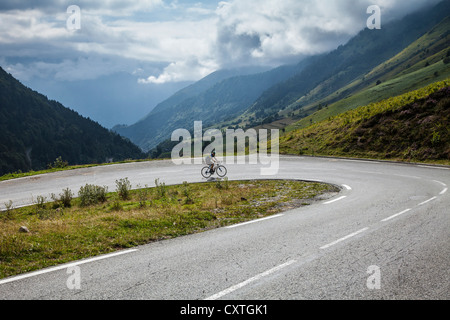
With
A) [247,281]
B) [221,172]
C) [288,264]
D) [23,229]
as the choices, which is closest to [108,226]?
[23,229]

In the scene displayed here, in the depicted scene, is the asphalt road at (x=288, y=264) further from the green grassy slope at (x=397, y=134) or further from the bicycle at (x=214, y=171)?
the green grassy slope at (x=397, y=134)

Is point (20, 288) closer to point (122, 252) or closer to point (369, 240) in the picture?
point (122, 252)

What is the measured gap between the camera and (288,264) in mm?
6285

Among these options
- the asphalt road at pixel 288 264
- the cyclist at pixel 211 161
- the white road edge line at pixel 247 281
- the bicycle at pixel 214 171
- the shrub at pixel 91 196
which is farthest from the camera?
the bicycle at pixel 214 171

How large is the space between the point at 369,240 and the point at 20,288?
773 cm

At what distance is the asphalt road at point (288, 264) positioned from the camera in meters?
5.16

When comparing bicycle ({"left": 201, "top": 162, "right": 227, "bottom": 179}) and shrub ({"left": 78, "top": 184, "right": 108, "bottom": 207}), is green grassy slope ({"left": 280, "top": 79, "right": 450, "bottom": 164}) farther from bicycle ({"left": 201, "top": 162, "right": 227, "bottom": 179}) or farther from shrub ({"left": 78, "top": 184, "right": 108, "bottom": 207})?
shrub ({"left": 78, "top": 184, "right": 108, "bottom": 207})

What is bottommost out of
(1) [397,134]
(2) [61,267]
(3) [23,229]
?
(2) [61,267]

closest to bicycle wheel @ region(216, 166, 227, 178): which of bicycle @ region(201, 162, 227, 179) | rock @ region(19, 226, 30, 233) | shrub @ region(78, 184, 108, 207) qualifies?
bicycle @ region(201, 162, 227, 179)

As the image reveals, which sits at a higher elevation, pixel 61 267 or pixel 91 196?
pixel 61 267

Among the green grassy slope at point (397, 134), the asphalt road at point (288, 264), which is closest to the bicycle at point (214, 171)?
the asphalt road at point (288, 264)

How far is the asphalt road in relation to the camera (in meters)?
5.16

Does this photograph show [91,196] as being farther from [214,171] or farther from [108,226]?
[214,171]
